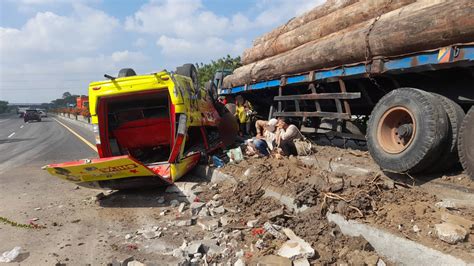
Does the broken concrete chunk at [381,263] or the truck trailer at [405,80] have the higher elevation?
the truck trailer at [405,80]

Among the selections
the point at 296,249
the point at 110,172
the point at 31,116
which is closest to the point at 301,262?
the point at 296,249

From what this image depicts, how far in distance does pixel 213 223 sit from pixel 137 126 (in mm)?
3270

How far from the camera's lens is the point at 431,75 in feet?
16.1

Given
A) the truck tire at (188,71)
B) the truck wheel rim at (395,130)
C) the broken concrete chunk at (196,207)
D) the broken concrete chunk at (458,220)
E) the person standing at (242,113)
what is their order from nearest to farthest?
the broken concrete chunk at (458,220)
the truck wheel rim at (395,130)
the broken concrete chunk at (196,207)
the truck tire at (188,71)
the person standing at (242,113)

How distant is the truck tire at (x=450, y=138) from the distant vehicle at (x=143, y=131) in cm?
379

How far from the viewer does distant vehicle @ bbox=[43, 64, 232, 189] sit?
611cm

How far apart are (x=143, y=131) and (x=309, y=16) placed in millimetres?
3944

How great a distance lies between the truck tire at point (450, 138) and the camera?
4270 millimetres

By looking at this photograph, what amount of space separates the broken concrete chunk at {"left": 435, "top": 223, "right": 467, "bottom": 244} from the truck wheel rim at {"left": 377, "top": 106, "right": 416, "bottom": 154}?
1.34m

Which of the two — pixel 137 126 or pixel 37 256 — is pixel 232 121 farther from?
pixel 37 256

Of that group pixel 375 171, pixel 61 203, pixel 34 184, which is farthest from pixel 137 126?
pixel 375 171

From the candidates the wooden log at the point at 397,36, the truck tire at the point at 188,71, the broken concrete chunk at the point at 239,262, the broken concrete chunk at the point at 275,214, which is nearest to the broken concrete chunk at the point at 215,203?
the broken concrete chunk at the point at 275,214

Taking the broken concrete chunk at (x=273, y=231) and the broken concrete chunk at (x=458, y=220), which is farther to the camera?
the broken concrete chunk at (x=273, y=231)

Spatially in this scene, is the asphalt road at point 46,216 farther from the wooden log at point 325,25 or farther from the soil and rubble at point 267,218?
the wooden log at point 325,25
